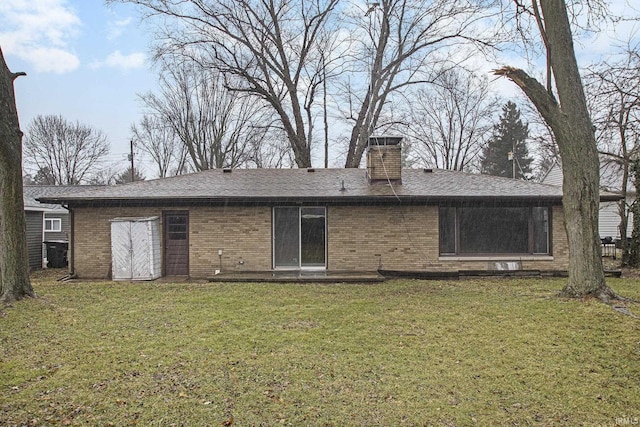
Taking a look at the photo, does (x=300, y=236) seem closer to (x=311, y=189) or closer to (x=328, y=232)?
(x=328, y=232)

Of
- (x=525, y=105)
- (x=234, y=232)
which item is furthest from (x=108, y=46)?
(x=525, y=105)

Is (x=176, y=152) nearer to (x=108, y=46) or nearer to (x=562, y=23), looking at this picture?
(x=108, y=46)

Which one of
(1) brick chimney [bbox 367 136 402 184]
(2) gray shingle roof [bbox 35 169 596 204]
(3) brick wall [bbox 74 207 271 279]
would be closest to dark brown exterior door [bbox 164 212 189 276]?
(3) brick wall [bbox 74 207 271 279]

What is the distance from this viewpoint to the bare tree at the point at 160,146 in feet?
112

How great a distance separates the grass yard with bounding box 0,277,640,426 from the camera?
380cm

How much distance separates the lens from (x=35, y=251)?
1634 cm

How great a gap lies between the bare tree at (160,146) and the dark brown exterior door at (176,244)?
22761mm

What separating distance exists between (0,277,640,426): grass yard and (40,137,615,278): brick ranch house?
3484 mm

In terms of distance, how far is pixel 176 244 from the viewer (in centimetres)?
1245

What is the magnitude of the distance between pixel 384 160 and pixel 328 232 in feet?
10.5

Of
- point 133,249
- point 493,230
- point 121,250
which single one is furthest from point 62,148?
point 493,230

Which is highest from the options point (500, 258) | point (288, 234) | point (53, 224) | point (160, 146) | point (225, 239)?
point (160, 146)

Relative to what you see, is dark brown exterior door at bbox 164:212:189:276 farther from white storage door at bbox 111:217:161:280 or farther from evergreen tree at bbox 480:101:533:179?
evergreen tree at bbox 480:101:533:179

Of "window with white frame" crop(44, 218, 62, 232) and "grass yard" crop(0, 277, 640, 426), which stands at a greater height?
"window with white frame" crop(44, 218, 62, 232)
